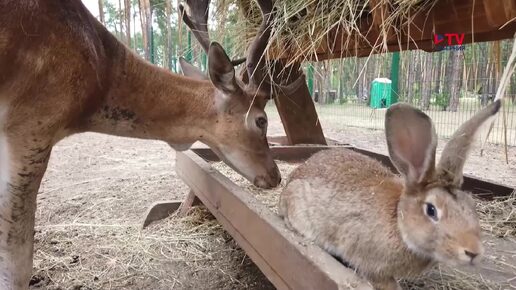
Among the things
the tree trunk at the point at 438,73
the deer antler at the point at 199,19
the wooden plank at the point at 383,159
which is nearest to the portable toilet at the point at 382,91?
the wooden plank at the point at 383,159

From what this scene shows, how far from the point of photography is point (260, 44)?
329 cm

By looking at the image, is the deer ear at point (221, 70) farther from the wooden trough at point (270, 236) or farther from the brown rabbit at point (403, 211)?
the brown rabbit at point (403, 211)

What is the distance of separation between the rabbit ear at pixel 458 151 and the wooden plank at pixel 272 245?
51 centimetres

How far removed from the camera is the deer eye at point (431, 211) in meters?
1.68

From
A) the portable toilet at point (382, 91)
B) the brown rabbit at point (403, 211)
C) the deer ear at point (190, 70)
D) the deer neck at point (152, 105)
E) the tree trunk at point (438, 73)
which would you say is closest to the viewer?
the brown rabbit at point (403, 211)

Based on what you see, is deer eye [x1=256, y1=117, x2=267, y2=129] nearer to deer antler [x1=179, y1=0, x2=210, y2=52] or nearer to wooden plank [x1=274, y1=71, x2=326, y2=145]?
deer antler [x1=179, y1=0, x2=210, y2=52]

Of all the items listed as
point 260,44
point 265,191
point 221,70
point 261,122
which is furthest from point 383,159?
point 221,70

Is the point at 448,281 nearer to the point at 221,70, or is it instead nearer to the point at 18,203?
the point at 221,70

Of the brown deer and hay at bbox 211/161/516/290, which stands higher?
the brown deer

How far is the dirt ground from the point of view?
3107 mm

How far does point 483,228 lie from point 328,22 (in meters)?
1.43

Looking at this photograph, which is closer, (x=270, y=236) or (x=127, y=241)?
(x=270, y=236)

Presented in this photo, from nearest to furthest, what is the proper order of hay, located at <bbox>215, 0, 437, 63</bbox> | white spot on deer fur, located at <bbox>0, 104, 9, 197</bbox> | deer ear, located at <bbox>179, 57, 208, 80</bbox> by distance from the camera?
hay, located at <bbox>215, 0, 437, 63</bbox> → white spot on deer fur, located at <bbox>0, 104, 9, 197</bbox> → deer ear, located at <bbox>179, 57, 208, 80</bbox>

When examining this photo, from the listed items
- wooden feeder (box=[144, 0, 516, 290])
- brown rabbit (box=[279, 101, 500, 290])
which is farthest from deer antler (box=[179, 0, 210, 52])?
brown rabbit (box=[279, 101, 500, 290])
